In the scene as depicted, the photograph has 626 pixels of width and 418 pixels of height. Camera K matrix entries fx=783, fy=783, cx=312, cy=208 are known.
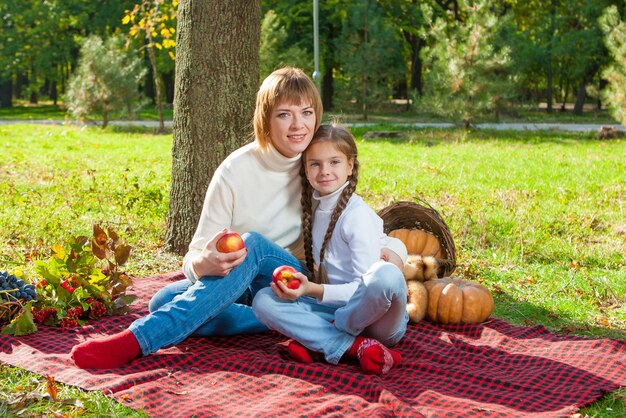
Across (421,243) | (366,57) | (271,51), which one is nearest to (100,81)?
(271,51)

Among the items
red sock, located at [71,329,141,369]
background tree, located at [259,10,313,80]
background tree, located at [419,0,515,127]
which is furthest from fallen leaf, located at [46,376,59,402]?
background tree, located at [259,10,313,80]

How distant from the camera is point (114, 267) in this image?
Answer: 15.3ft

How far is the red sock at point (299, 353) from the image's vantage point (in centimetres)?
382

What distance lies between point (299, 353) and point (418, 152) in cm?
1062

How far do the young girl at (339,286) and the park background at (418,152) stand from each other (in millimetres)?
983

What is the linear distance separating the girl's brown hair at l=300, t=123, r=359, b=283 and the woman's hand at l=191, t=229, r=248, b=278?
0.47 m

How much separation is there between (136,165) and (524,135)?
9992 millimetres

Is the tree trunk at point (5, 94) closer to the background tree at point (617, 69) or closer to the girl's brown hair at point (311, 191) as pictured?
the background tree at point (617, 69)

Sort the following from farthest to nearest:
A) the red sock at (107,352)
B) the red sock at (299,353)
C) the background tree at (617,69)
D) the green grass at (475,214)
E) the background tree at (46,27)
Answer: the background tree at (46,27), the background tree at (617,69), the green grass at (475,214), the red sock at (299,353), the red sock at (107,352)

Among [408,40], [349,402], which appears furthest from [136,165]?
[408,40]

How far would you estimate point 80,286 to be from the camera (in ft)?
14.8

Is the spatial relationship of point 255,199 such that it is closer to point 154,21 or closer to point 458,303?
point 458,303

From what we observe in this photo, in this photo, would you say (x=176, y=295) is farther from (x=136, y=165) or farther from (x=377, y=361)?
(x=136, y=165)

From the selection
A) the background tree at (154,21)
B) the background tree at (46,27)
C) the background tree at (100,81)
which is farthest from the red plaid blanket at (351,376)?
the background tree at (46,27)
